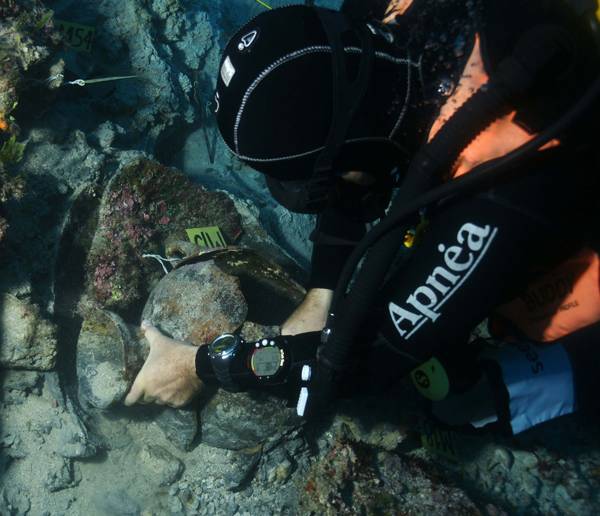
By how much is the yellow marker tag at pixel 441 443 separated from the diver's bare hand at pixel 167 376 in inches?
79.5

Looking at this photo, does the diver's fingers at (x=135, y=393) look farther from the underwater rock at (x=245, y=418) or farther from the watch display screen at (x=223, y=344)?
the watch display screen at (x=223, y=344)

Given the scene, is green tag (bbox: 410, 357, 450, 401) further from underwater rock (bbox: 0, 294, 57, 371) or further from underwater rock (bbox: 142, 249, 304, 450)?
underwater rock (bbox: 0, 294, 57, 371)

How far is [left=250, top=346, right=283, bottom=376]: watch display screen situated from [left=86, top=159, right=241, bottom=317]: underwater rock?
→ 5.44ft

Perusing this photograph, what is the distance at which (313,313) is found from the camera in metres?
3.54

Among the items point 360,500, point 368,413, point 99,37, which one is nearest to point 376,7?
point 368,413

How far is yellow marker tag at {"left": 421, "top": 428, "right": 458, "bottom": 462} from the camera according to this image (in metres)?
3.91

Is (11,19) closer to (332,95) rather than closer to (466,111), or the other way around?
(332,95)

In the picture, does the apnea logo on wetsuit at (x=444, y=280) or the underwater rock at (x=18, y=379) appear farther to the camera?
the underwater rock at (x=18, y=379)

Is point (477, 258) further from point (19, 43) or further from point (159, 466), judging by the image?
point (19, 43)

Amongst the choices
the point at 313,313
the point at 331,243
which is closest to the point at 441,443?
the point at 313,313

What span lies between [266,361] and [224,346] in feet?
1.06

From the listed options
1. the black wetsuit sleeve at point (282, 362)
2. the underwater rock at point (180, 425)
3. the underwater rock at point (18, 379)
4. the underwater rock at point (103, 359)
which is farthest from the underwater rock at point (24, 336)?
the black wetsuit sleeve at point (282, 362)

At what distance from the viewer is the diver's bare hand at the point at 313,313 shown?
139 inches

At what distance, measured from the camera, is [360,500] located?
11.0 feet
